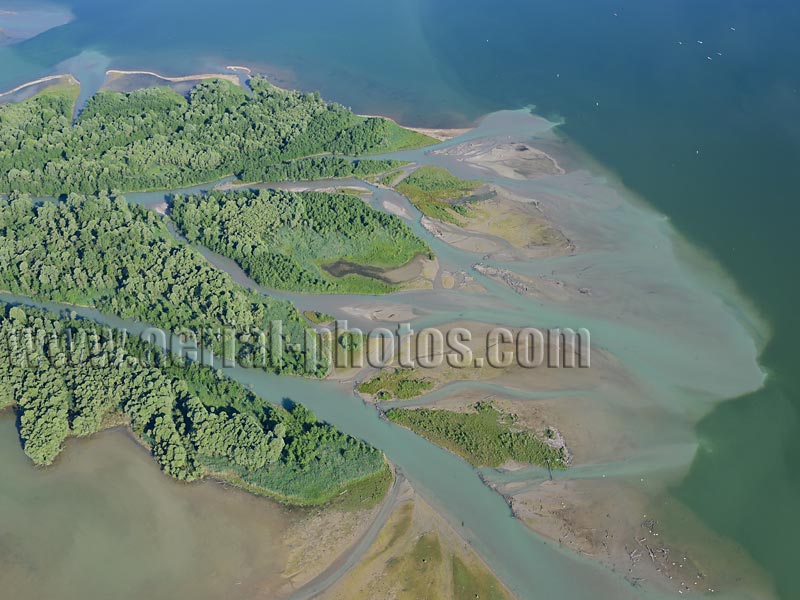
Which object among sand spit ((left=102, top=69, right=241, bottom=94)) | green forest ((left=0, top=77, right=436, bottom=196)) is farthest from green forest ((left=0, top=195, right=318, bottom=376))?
sand spit ((left=102, top=69, right=241, bottom=94))

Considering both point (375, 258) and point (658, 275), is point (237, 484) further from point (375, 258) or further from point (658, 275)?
point (658, 275)

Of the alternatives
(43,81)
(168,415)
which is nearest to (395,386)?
(168,415)

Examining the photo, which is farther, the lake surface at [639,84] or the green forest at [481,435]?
the lake surface at [639,84]

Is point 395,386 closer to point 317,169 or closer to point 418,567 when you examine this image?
point 418,567

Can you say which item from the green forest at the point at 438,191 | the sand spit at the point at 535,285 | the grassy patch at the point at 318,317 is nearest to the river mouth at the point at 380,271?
the grassy patch at the point at 318,317

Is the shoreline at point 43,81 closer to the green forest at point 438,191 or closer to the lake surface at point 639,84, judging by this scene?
the lake surface at point 639,84

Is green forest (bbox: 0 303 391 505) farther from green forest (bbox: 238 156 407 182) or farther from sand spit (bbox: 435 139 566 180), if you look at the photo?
sand spit (bbox: 435 139 566 180)
